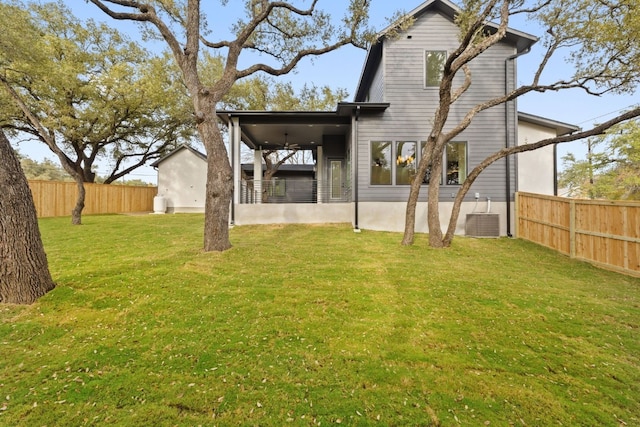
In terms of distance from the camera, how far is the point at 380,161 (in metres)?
10.0

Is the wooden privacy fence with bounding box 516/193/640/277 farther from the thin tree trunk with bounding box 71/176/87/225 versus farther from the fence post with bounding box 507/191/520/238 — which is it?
the thin tree trunk with bounding box 71/176/87/225

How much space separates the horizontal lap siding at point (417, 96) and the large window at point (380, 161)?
19 centimetres

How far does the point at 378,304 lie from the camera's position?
12.5 feet

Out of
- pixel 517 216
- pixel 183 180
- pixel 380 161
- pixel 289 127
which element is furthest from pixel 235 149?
pixel 183 180

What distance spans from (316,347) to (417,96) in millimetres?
9645

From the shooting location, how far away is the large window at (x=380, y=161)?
1002cm

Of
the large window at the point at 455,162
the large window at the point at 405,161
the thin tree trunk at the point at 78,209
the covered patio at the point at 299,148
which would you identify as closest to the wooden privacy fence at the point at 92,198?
the thin tree trunk at the point at 78,209

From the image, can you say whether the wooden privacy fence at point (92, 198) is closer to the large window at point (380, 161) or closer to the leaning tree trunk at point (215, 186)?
the leaning tree trunk at point (215, 186)

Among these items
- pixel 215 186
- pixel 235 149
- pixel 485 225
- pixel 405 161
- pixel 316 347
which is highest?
pixel 235 149

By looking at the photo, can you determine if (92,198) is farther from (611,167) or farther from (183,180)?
(611,167)

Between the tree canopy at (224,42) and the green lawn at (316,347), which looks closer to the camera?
the green lawn at (316,347)

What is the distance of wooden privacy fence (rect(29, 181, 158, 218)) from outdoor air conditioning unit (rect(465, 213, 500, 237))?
1972cm

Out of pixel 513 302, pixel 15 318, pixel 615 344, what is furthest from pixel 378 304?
pixel 15 318

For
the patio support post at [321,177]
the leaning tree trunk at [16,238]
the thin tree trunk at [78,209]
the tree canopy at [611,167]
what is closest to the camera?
the leaning tree trunk at [16,238]
